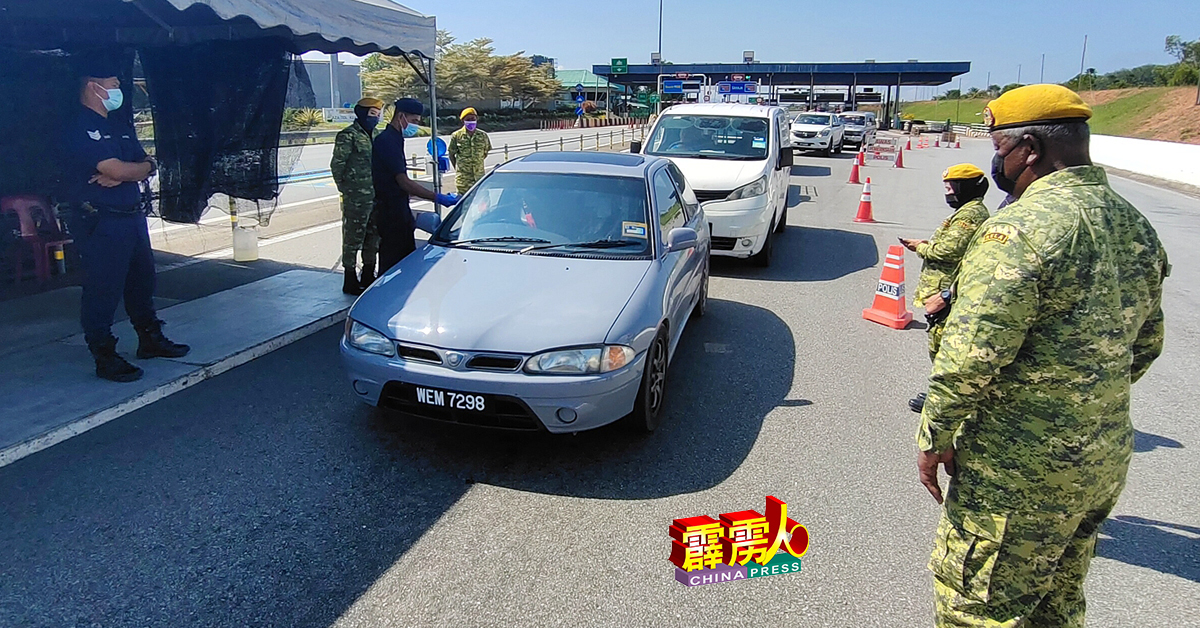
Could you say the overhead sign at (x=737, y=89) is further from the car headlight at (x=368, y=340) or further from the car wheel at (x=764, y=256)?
the car headlight at (x=368, y=340)

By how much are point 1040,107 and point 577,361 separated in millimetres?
2415

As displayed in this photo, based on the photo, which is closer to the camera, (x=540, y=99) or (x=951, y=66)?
(x=951, y=66)

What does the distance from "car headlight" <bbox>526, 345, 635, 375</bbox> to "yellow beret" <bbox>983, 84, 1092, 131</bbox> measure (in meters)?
2.28

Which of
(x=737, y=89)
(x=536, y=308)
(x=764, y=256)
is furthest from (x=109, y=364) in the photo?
(x=737, y=89)

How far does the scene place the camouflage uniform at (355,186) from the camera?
279 inches

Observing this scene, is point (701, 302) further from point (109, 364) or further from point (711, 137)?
point (109, 364)

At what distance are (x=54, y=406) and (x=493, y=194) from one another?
3.01m

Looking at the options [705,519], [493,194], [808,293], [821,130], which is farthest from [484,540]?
[821,130]

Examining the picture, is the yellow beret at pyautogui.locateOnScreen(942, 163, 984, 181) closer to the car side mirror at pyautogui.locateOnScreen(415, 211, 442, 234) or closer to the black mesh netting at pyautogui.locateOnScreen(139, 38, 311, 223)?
the car side mirror at pyautogui.locateOnScreen(415, 211, 442, 234)

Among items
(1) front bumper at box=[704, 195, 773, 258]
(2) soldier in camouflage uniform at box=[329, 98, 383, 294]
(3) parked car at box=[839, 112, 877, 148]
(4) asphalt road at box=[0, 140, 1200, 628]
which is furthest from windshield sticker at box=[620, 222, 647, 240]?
(3) parked car at box=[839, 112, 877, 148]

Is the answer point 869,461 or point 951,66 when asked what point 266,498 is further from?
point 951,66

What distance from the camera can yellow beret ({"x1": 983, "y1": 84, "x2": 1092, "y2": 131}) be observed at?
1998 millimetres

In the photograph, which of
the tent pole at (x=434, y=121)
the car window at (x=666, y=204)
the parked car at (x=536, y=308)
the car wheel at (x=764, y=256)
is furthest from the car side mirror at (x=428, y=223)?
the car wheel at (x=764, y=256)

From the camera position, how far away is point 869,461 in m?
4.30
